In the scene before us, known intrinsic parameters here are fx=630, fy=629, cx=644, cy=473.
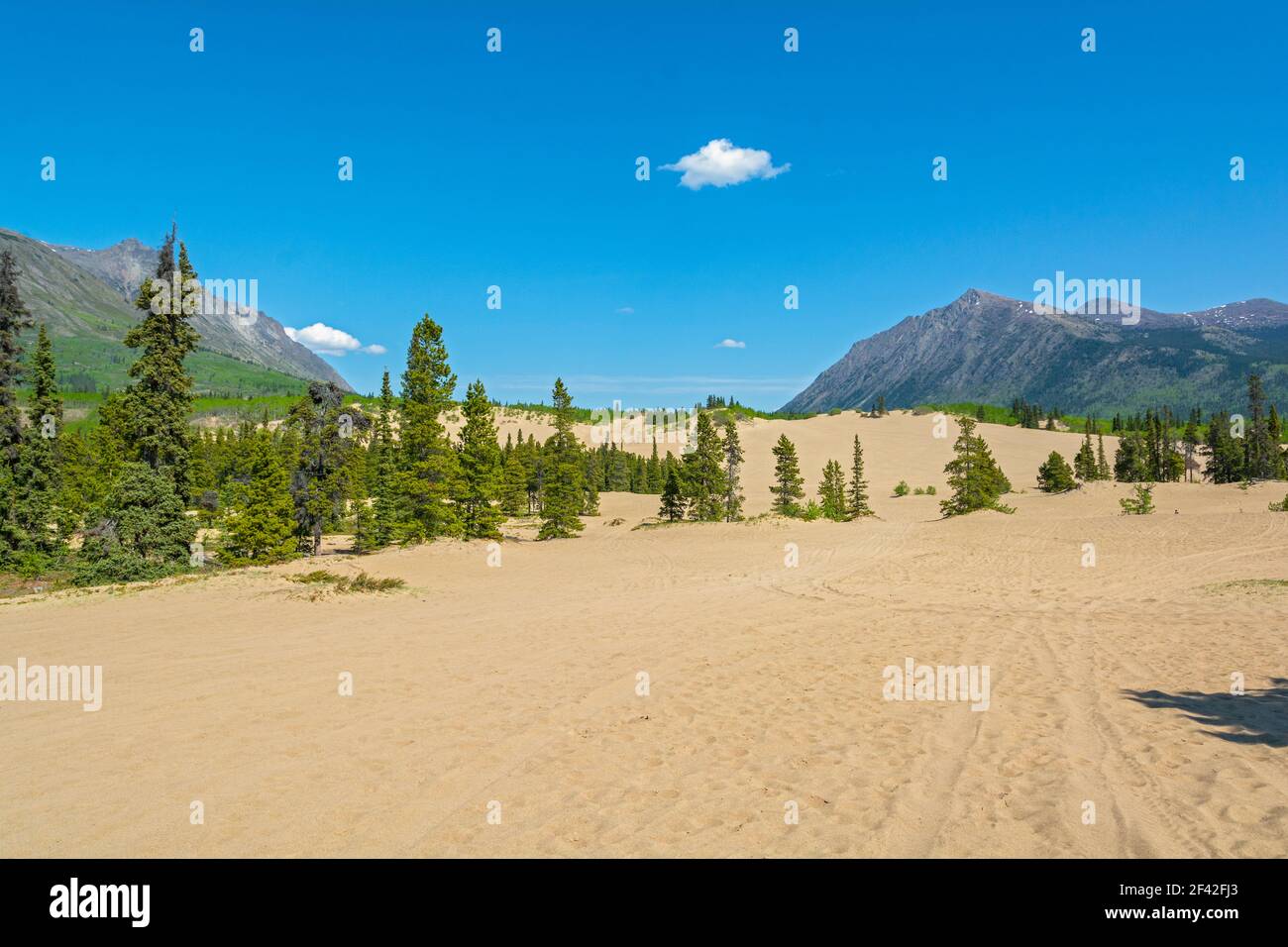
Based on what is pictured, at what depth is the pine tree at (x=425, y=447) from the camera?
3853 cm

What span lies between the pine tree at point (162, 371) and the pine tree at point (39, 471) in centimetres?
624

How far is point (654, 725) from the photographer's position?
9.43m

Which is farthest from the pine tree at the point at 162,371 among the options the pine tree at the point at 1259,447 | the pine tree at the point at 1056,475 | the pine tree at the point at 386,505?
the pine tree at the point at 1259,447

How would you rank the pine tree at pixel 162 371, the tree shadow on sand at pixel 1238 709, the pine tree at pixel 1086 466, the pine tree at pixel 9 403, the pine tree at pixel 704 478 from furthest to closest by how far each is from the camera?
the pine tree at pixel 1086 466, the pine tree at pixel 704 478, the pine tree at pixel 9 403, the pine tree at pixel 162 371, the tree shadow on sand at pixel 1238 709

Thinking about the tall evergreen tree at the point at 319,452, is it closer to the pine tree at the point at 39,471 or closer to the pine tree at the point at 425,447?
the pine tree at the point at 425,447

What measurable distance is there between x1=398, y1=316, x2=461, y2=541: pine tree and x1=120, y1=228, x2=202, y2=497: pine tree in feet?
40.7

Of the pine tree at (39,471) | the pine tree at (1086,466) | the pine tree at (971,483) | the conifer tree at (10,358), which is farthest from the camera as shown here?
the pine tree at (1086,466)

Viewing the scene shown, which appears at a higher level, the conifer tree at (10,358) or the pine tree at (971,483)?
the conifer tree at (10,358)

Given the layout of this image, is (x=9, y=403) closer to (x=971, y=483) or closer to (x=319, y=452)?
(x=319, y=452)

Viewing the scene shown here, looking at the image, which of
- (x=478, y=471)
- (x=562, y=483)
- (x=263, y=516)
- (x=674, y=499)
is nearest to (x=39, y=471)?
(x=263, y=516)

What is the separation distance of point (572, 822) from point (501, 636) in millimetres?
9696

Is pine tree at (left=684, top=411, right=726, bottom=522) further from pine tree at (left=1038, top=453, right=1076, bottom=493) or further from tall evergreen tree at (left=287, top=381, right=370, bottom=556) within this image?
pine tree at (left=1038, top=453, right=1076, bottom=493)
